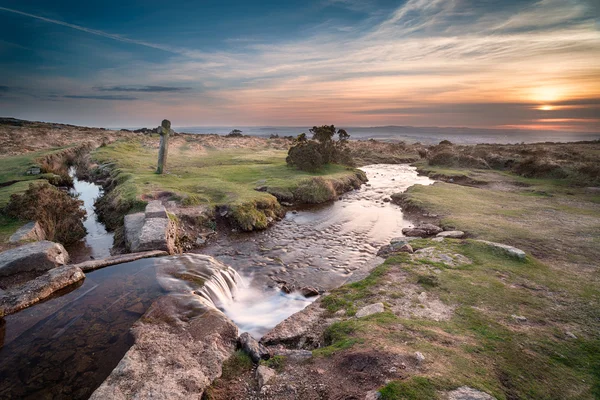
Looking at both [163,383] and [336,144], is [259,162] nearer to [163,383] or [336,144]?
[336,144]

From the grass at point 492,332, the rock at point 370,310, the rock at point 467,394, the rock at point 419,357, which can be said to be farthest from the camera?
the rock at point 370,310

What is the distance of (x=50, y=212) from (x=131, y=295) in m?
10.5

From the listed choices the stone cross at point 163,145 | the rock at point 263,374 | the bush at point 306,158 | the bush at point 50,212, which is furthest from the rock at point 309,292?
the bush at point 306,158

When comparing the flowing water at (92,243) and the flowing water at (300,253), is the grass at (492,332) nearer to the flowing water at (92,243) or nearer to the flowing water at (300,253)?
the flowing water at (300,253)

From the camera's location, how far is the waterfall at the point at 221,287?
10521 mm

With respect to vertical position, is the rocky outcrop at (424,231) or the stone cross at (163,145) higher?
the stone cross at (163,145)

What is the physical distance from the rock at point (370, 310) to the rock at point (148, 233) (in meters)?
9.31

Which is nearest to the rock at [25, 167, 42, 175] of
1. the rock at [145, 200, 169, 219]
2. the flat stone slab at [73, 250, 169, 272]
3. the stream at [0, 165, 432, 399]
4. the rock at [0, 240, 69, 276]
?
the stream at [0, 165, 432, 399]

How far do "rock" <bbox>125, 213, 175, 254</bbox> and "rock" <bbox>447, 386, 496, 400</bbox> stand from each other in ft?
40.2

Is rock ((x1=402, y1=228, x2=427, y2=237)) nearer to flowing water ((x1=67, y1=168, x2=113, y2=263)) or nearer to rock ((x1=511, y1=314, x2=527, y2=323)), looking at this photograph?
rock ((x1=511, y1=314, x2=527, y2=323))

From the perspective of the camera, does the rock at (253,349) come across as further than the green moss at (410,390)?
Yes

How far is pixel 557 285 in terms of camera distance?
10.4m

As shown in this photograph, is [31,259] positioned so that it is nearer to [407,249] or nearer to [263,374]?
[263,374]

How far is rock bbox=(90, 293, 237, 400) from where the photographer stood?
5742 mm
